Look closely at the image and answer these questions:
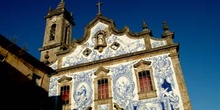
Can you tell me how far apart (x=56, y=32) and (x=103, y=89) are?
29.6 ft

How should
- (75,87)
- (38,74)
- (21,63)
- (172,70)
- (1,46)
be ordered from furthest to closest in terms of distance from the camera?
(75,87) < (172,70) < (38,74) < (21,63) < (1,46)

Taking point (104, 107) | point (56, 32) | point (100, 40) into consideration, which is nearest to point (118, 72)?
point (104, 107)

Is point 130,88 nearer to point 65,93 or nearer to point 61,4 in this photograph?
point 65,93

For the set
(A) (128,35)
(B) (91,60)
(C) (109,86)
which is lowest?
(C) (109,86)

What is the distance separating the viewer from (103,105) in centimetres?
1412

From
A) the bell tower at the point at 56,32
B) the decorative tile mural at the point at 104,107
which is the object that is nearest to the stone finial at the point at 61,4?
the bell tower at the point at 56,32

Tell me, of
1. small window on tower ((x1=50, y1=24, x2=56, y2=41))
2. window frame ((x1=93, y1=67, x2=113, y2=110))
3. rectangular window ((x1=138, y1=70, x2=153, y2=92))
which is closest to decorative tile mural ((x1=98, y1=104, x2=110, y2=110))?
window frame ((x1=93, y1=67, x2=113, y2=110))

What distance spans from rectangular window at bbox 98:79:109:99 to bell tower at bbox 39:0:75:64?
5.12 meters

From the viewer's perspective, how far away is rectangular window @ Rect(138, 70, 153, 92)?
1377 cm

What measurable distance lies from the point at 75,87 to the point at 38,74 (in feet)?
11.9

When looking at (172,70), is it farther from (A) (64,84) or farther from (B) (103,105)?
(A) (64,84)

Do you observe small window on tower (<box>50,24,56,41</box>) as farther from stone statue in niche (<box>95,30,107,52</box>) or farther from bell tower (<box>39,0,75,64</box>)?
stone statue in niche (<box>95,30,107,52</box>)

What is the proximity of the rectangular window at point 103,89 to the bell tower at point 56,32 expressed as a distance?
16.8ft

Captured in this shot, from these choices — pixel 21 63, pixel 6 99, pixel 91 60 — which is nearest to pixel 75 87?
pixel 91 60
